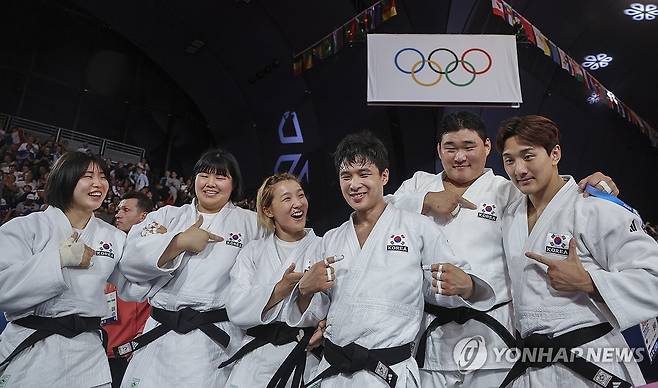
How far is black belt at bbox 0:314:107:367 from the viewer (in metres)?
2.12

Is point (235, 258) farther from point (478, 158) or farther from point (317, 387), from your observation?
point (478, 158)

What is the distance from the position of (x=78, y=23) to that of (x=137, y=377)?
38.9ft

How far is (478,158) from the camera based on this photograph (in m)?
2.33

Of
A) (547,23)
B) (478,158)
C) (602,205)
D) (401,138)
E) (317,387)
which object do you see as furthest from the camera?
(401,138)

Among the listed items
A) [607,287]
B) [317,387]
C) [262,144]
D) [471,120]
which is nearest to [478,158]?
[471,120]

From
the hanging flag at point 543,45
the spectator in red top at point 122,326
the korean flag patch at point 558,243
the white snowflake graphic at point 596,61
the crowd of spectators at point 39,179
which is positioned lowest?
the spectator in red top at point 122,326

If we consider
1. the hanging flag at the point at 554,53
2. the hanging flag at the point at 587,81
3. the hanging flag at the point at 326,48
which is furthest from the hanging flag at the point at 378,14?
the hanging flag at the point at 587,81

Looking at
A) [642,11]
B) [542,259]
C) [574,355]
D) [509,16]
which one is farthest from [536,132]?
[642,11]

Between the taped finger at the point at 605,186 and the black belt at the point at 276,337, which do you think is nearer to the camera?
the taped finger at the point at 605,186

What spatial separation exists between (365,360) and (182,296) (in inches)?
45.0

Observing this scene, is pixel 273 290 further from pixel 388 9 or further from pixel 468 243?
pixel 388 9

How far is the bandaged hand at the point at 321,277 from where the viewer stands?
5.99 feet

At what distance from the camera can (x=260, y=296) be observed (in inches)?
80.0

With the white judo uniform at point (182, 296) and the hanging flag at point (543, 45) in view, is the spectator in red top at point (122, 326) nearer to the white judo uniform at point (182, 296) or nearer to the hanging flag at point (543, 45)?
the white judo uniform at point (182, 296)
